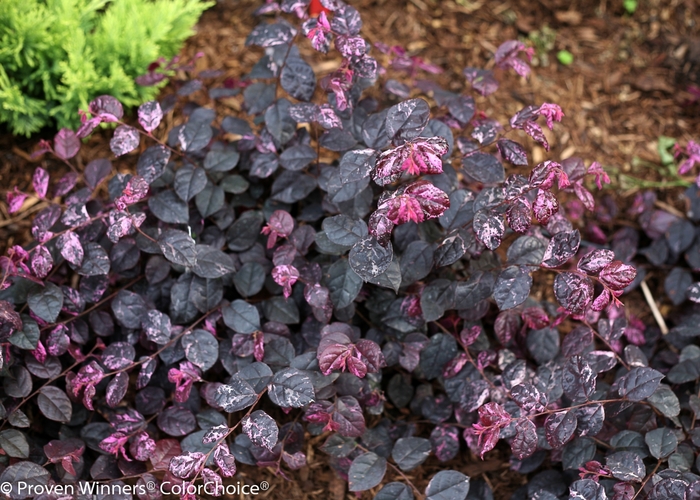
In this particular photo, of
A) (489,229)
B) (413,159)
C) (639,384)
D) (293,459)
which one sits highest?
(413,159)

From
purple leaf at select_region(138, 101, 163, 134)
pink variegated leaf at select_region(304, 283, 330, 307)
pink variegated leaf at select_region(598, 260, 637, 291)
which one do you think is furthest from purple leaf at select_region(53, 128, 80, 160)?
pink variegated leaf at select_region(598, 260, 637, 291)

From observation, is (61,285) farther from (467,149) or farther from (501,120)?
(501,120)

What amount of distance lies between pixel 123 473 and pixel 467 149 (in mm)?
1591

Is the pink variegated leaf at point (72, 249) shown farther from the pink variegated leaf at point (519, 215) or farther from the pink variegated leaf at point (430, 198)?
the pink variegated leaf at point (519, 215)

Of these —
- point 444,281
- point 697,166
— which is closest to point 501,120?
point 697,166

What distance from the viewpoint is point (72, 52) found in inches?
86.9

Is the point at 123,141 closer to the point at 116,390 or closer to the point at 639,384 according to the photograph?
the point at 116,390

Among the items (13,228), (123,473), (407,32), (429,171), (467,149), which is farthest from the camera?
(407,32)

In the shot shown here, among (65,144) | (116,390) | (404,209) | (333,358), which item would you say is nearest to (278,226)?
(333,358)

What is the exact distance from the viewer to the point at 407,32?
3045 mm

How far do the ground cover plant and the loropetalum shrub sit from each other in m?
0.31

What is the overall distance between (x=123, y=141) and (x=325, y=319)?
0.88m

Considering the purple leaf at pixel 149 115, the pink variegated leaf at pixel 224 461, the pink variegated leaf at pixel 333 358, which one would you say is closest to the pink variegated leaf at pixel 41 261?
the purple leaf at pixel 149 115

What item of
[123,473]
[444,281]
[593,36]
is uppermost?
[593,36]
